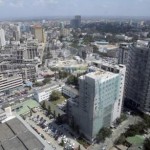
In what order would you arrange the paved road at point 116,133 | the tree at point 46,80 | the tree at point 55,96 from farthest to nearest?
the tree at point 46,80 → the tree at point 55,96 → the paved road at point 116,133

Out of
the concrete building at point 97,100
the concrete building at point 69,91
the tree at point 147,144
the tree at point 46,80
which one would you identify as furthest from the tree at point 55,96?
the tree at point 147,144

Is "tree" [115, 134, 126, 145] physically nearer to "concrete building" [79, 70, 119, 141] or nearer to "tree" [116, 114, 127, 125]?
"concrete building" [79, 70, 119, 141]

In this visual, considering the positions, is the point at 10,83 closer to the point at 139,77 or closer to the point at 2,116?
the point at 2,116

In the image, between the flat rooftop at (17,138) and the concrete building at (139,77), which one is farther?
the concrete building at (139,77)

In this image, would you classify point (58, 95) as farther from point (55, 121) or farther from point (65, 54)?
point (65, 54)

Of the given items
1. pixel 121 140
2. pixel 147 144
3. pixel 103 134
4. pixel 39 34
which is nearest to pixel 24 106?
pixel 103 134

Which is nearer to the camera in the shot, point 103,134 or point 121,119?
point 103,134

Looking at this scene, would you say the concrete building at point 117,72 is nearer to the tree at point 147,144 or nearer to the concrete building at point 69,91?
the tree at point 147,144
